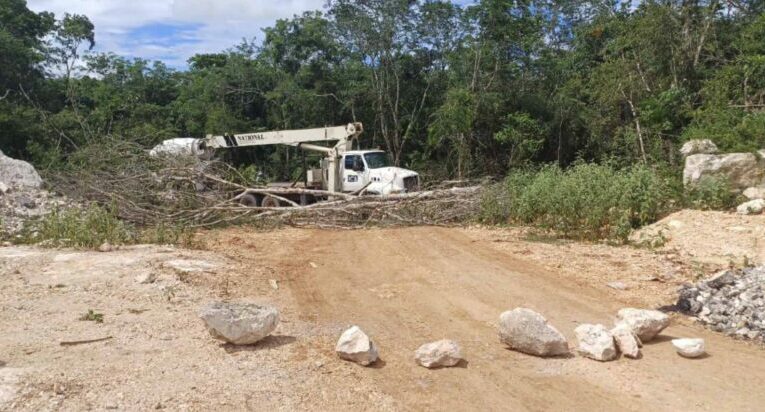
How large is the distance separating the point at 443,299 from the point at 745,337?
295cm

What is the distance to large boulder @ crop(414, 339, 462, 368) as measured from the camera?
15.6 feet

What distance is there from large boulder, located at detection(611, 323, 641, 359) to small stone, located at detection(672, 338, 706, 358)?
0.32 m

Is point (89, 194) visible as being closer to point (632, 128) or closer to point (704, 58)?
point (632, 128)

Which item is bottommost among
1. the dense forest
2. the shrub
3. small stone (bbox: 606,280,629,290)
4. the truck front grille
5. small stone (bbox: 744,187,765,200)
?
small stone (bbox: 606,280,629,290)

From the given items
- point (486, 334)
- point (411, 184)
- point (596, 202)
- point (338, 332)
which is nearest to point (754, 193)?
point (596, 202)

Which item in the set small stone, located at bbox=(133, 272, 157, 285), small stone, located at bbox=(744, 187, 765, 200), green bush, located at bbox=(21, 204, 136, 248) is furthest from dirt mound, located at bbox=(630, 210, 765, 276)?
green bush, located at bbox=(21, 204, 136, 248)

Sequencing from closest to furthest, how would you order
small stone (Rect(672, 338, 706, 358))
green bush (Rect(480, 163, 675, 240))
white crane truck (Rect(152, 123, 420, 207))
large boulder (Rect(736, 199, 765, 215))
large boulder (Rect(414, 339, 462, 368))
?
large boulder (Rect(414, 339, 462, 368)) → small stone (Rect(672, 338, 706, 358)) → green bush (Rect(480, 163, 675, 240)) → large boulder (Rect(736, 199, 765, 215)) → white crane truck (Rect(152, 123, 420, 207))

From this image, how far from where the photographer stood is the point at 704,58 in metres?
19.5

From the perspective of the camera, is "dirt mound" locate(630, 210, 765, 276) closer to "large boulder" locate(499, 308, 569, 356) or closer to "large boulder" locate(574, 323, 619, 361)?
"large boulder" locate(574, 323, 619, 361)

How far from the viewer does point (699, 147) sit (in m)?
13.7

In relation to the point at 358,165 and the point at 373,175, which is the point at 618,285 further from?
the point at 358,165

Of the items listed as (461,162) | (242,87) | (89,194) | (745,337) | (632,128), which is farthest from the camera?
(242,87)

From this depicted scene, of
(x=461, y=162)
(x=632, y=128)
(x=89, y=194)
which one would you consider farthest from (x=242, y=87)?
(x=632, y=128)

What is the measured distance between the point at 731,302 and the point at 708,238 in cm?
395
